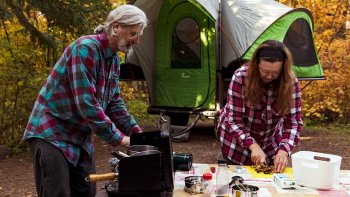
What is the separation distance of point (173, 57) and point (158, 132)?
18.2 ft

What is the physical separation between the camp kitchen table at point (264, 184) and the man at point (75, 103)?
0.42 meters

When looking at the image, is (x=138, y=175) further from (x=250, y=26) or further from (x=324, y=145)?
(x=324, y=145)

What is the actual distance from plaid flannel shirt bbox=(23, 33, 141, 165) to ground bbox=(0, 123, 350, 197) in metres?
2.21

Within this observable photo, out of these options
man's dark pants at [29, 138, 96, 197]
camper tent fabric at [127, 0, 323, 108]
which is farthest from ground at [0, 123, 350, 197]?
man's dark pants at [29, 138, 96, 197]

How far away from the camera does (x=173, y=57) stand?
754 centimetres

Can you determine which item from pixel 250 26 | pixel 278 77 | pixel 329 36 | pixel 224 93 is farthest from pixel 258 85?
pixel 329 36

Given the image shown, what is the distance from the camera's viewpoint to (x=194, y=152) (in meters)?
6.20

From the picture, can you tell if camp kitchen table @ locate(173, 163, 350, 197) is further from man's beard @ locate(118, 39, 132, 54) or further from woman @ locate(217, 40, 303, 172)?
man's beard @ locate(118, 39, 132, 54)

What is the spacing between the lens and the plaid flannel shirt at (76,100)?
2.10 meters

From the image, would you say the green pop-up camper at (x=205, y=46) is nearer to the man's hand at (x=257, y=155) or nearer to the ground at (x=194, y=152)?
the ground at (x=194, y=152)

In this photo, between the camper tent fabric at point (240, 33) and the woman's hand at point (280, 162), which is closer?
the woman's hand at point (280, 162)

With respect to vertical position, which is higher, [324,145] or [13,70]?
[13,70]

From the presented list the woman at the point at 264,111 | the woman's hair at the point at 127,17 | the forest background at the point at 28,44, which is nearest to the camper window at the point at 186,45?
the forest background at the point at 28,44

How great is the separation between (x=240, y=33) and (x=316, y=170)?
4.35 metres
